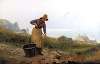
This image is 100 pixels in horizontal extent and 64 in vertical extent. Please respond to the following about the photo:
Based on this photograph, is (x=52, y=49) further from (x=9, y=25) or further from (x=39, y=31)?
(x=9, y=25)

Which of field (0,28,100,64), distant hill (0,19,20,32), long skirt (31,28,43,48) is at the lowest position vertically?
field (0,28,100,64)

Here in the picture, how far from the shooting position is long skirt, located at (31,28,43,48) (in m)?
3.25

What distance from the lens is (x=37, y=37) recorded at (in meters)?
3.26

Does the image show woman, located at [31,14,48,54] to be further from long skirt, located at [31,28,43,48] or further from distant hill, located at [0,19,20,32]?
distant hill, located at [0,19,20,32]

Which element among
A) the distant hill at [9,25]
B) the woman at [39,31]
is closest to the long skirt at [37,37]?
the woman at [39,31]

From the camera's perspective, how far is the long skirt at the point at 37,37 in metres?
3.25

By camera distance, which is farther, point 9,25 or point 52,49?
point 9,25

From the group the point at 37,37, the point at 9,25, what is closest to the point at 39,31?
the point at 37,37

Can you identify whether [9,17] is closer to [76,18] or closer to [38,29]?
[38,29]

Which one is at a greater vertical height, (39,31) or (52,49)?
(39,31)

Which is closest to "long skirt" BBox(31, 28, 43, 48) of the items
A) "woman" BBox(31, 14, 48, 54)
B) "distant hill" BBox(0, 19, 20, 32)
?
"woman" BBox(31, 14, 48, 54)

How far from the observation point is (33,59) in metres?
3.21

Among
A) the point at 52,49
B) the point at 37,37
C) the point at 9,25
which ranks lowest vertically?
the point at 52,49

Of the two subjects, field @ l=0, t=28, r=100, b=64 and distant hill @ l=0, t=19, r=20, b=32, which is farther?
distant hill @ l=0, t=19, r=20, b=32
